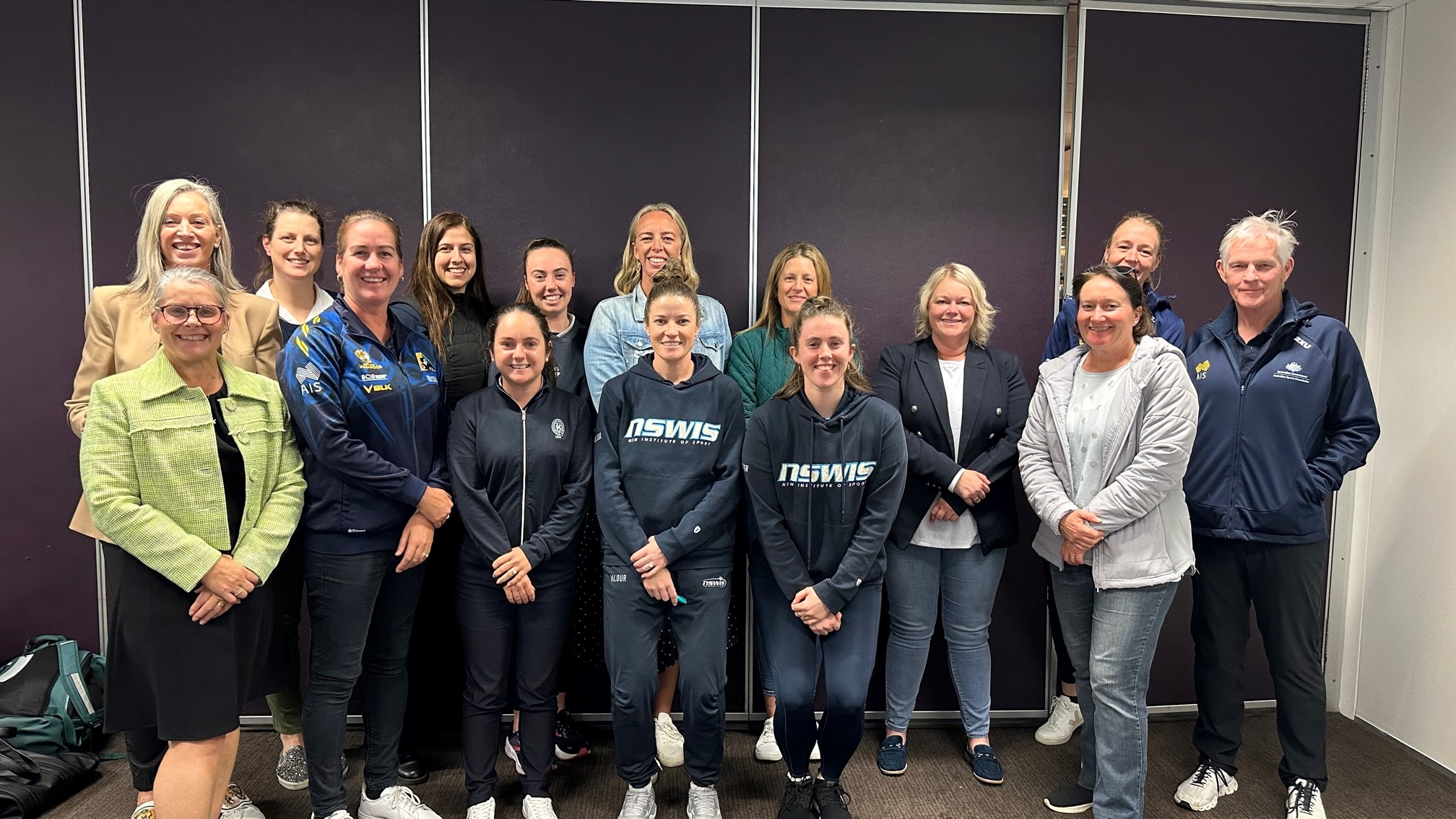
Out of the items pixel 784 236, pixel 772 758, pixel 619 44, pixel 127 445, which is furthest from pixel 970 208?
pixel 127 445

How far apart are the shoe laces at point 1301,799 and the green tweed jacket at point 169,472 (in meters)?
3.12

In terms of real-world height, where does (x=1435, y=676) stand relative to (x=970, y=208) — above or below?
below

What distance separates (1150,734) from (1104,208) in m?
2.10

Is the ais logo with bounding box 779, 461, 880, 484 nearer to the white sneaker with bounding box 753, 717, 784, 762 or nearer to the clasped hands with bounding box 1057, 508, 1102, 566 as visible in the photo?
the clasped hands with bounding box 1057, 508, 1102, 566

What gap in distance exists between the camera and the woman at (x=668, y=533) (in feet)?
7.84

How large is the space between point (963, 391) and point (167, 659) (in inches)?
95.2

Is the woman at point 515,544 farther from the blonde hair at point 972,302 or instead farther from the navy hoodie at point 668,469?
the blonde hair at point 972,302

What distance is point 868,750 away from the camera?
3.04 meters

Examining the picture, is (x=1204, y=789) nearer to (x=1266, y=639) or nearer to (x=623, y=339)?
(x=1266, y=639)

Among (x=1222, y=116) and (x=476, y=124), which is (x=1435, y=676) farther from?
(x=476, y=124)

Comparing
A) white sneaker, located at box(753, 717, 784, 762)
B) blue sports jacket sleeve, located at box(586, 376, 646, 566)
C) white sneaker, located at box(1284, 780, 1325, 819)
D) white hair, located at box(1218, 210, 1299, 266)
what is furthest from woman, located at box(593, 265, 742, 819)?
white sneaker, located at box(1284, 780, 1325, 819)

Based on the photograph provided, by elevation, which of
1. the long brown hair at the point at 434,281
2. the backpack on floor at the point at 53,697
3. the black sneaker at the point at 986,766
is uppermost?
the long brown hair at the point at 434,281

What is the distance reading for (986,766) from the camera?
9.27ft

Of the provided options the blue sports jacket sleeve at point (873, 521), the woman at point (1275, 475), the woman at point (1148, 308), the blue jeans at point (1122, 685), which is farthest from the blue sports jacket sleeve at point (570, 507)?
the woman at point (1275, 475)
